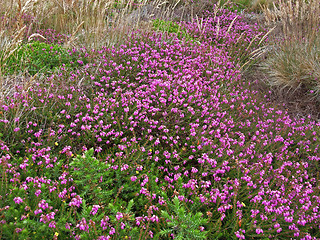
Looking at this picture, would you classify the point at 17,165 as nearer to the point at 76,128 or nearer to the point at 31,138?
the point at 31,138

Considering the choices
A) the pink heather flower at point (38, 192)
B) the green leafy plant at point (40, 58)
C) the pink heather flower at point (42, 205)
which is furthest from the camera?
the green leafy plant at point (40, 58)

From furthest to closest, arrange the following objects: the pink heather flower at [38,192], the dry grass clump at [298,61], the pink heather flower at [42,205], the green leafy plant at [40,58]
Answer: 1. the dry grass clump at [298,61]
2. the green leafy plant at [40,58]
3. the pink heather flower at [38,192]
4. the pink heather flower at [42,205]

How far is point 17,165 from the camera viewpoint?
225 centimetres

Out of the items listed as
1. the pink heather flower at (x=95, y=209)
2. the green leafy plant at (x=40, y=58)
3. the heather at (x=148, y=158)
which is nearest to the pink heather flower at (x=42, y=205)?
the heather at (x=148, y=158)

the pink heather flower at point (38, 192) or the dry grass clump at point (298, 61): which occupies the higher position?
the dry grass clump at point (298, 61)

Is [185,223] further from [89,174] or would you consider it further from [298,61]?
[298,61]

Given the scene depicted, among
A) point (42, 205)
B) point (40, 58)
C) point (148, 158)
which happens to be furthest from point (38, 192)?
point (40, 58)

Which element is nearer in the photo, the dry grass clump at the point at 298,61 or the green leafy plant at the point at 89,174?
the green leafy plant at the point at 89,174

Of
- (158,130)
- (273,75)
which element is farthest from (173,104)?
(273,75)

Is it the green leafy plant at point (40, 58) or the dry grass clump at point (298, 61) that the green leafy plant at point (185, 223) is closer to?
the green leafy plant at point (40, 58)

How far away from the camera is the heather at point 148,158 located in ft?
6.21

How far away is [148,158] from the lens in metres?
2.51

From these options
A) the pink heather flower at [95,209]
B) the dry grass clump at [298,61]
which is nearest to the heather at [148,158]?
the pink heather flower at [95,209]

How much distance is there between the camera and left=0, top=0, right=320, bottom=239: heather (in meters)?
1.89
